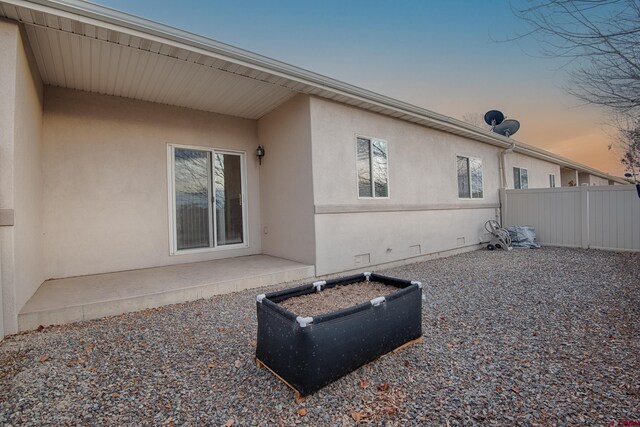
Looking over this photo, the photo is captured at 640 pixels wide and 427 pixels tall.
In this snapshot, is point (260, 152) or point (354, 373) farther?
point (260, 152)

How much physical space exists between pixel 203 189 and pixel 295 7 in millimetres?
4829

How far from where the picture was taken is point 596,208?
780 cm

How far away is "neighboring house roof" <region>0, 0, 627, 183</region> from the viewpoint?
3.12 meters

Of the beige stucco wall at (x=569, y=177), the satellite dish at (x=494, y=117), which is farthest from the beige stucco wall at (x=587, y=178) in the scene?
the satellite dish at (x=494, y=117)

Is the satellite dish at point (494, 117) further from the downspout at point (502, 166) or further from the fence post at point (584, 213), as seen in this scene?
the fence post at point (584, 213)

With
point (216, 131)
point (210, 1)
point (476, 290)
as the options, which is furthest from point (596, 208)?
point (210, 1)

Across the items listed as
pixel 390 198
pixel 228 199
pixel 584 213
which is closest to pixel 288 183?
pixel 228 199

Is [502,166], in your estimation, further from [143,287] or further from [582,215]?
[143,287]

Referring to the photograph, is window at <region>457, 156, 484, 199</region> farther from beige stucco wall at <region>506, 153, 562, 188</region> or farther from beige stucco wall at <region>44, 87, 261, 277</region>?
beige stucco wall at <region>44, 87, 261, 277</region>

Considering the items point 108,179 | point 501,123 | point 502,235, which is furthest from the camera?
point 501,123

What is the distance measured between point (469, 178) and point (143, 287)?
8.37 meters

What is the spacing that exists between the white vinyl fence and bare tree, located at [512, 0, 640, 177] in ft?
18.8

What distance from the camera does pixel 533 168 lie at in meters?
11.9

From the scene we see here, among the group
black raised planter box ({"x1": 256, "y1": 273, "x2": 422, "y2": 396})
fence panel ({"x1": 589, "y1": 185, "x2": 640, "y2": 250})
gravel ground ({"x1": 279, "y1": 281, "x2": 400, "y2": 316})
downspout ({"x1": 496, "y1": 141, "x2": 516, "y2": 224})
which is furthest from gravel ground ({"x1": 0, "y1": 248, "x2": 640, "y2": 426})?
downspout ({"x1": 496, "y1": 141, "x2": 516, "y2": 224})
